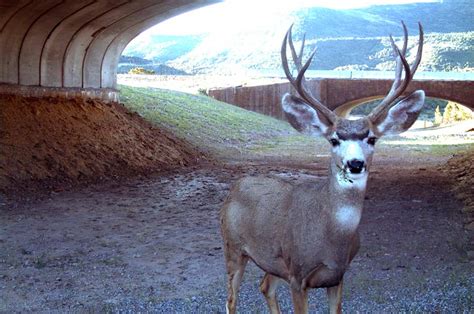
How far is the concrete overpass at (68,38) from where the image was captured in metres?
15.8

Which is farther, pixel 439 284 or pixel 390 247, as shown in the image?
pixel 390 247

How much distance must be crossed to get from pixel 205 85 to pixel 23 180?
2418cm

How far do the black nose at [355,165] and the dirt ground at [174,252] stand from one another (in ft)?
6.39

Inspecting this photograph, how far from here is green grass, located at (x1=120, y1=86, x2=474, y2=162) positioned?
73.6ft

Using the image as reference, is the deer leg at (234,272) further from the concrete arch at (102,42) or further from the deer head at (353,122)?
the concrete arch at (102,42)

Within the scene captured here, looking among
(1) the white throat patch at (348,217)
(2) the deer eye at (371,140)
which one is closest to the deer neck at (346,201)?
(1) the white throat patch at (348,217)

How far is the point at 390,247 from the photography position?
10031 mm

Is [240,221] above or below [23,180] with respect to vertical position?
above

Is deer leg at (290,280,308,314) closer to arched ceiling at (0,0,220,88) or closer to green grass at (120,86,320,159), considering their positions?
arched ceiling at (0,0,220,88)

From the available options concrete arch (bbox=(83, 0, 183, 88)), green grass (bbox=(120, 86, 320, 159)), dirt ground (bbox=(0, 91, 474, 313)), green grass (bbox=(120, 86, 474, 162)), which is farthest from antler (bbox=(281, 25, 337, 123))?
green grass (bbox=(120, 86, 320, 159))

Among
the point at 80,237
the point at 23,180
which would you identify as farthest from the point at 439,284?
the point at 23,180

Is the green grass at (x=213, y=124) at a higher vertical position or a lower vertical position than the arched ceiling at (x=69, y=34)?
lower

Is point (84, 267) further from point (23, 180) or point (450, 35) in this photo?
point (450, 35)

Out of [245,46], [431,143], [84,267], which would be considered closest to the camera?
[84,267]
